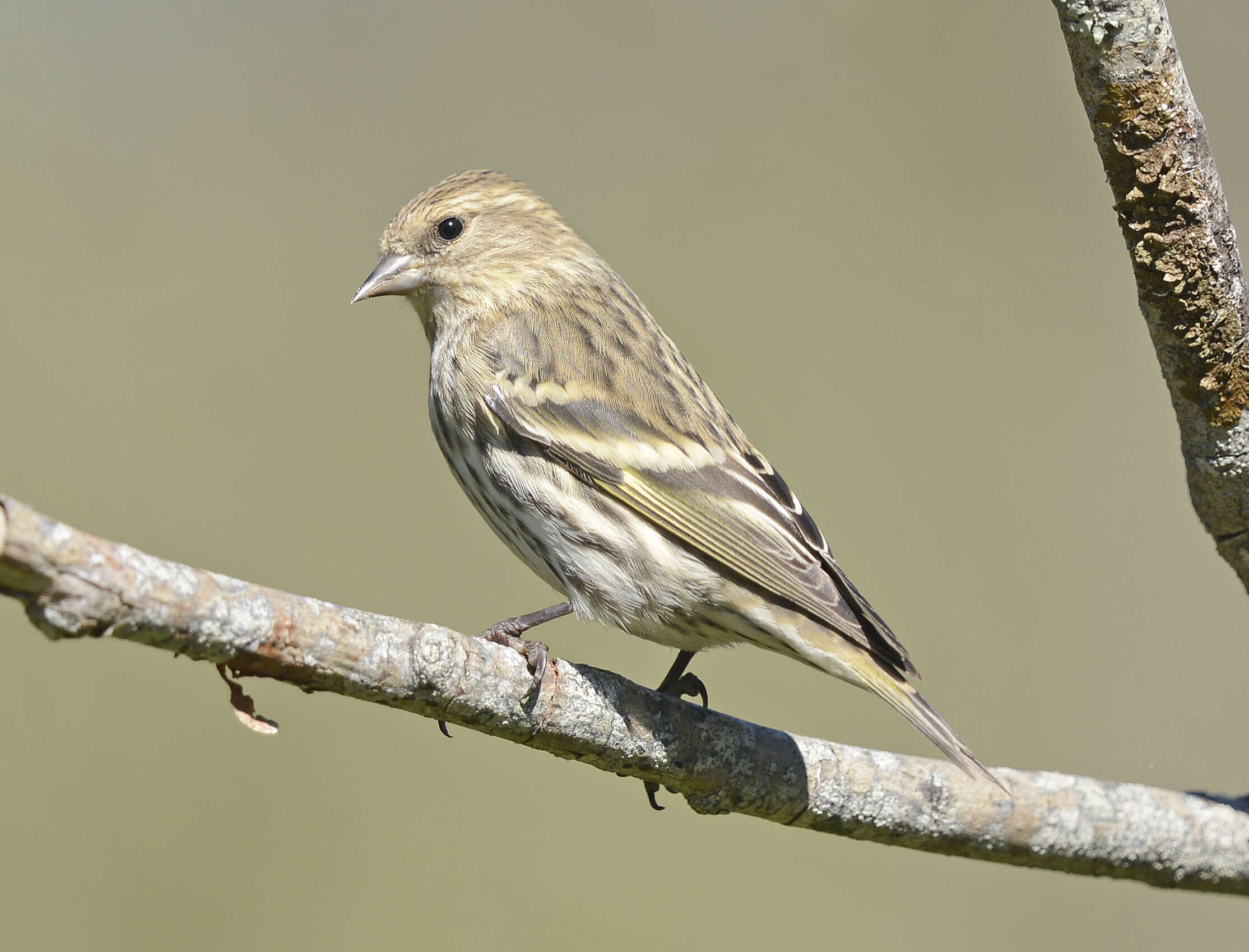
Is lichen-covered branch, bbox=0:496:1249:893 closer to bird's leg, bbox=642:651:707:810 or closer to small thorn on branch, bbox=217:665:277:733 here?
small thorn on branch, bbox=217:665:277:733

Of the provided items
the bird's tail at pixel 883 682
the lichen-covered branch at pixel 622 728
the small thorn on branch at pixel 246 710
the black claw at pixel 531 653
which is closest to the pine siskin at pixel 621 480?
the bird's tail at pixel 883 682

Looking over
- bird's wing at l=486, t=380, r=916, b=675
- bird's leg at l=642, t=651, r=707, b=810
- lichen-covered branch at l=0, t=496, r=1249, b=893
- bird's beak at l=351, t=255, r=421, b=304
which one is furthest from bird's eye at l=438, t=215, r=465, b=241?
lichen-covered branch at l=0, t=496, r=1249, b=893

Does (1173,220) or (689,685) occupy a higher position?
(1173,220)

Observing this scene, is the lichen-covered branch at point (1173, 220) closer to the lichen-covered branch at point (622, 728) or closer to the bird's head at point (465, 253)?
the lichen-covered branch at point (622, 728)

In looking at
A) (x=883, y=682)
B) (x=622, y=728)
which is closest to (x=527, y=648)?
(x=622, y=728)

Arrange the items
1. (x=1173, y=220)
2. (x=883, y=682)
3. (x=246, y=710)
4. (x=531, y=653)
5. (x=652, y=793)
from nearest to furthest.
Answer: (x=246, y=710)
(x=1173, y=220)
(x=531, y=653)
(x=883, y=682)
(x=652, y=793)

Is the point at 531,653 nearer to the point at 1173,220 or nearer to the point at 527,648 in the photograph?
the point at 527,648

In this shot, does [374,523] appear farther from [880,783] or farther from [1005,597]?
[880,783]
